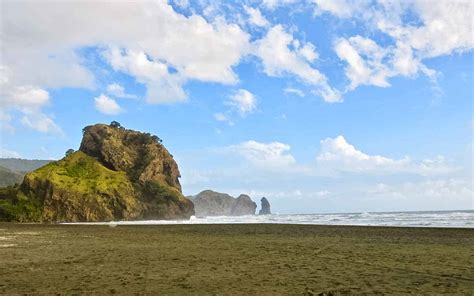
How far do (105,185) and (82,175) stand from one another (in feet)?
23.4

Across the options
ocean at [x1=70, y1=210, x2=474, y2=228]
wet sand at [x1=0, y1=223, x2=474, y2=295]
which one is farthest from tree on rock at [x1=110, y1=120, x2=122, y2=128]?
wet sand at [x1=0, y1=223, x2=474, y2=295]

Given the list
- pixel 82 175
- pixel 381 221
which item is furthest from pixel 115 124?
pixel 381 221

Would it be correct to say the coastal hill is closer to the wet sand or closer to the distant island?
the distant island

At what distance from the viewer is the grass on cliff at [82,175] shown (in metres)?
107

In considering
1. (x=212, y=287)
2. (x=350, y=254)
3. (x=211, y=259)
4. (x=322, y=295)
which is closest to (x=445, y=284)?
(x=322, y=295)

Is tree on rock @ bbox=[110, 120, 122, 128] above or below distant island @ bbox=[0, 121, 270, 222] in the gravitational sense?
above

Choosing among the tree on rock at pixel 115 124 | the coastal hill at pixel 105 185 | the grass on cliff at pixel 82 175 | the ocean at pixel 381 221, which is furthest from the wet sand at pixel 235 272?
the tree on rock at pixel 115 124

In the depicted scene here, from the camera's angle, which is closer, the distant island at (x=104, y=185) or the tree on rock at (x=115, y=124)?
the distant island at (x=104, y=185)

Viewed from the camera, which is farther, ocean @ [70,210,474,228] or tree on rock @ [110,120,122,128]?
tree on rock @ [110,120,122,128]

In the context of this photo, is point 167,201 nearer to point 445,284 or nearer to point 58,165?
point 58,165

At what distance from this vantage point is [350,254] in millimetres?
21719

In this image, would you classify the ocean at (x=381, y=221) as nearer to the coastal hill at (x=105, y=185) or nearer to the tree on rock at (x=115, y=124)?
the coastal hill at (x=105, y=185)

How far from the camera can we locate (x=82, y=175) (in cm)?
11456

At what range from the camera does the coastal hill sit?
101738 millimetres
